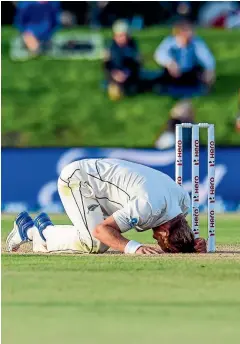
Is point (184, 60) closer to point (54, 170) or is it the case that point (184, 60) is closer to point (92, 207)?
point (54, 170)

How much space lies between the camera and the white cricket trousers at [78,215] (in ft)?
24.8

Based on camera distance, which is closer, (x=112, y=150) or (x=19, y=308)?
(x=19, y=308)

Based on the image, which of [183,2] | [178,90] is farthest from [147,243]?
[183,2]

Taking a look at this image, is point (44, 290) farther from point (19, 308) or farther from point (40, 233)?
point (40, 233)

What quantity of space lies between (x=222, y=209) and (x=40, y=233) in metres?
6.57

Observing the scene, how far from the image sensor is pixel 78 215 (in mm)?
7586

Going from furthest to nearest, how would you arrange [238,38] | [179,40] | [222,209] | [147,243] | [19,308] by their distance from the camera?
[238,38]
[179,40]
[222,209]
[147,243]
[19,308]

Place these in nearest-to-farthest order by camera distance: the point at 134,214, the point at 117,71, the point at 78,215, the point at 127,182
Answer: the point at 134,214 → the point at 127,182 → the point at 78,215 → the point at 117,71

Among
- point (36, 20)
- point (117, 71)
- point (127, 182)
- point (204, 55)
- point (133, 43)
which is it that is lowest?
point (127, 182)

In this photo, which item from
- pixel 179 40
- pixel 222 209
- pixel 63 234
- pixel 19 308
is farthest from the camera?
pixel 179 40

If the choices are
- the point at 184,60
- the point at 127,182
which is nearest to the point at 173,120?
the point at 184,60

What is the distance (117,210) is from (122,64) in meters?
9.79

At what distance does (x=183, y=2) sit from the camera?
18250 millimetres

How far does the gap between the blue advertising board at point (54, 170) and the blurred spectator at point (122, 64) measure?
3.11 m
